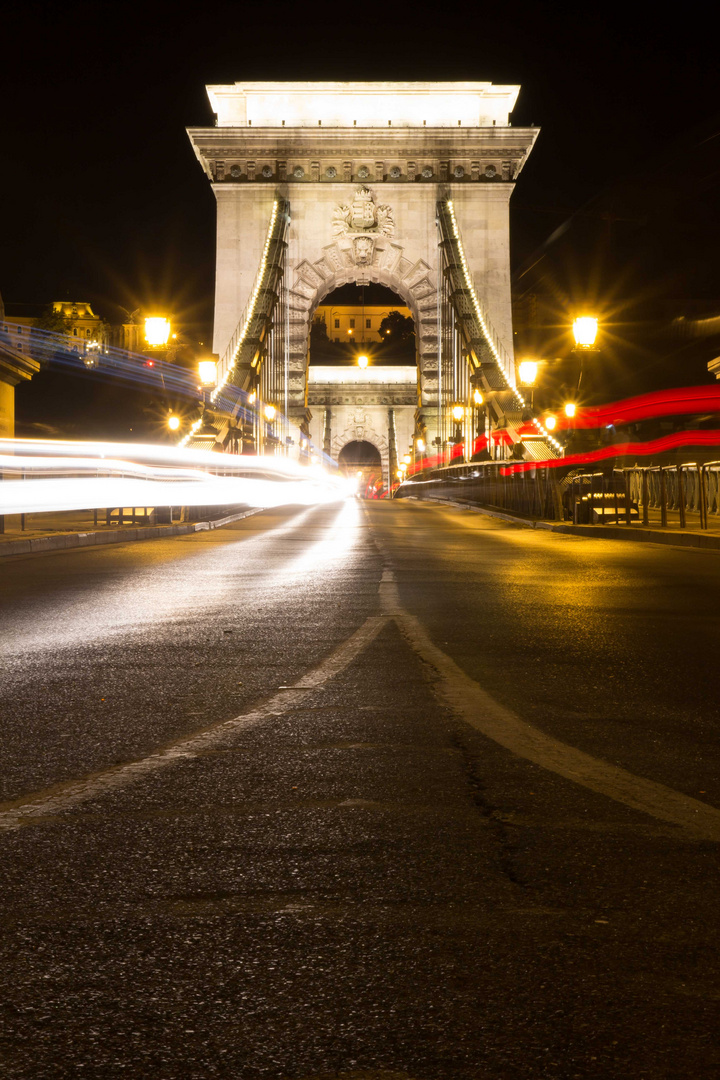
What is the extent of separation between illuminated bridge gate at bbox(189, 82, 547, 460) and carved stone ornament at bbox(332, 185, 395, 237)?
61 millimetres

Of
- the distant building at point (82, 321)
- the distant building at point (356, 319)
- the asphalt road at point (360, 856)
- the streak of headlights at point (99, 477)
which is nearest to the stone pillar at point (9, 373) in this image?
the streak of headlights at point (99, 477)

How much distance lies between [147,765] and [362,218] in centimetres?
5999

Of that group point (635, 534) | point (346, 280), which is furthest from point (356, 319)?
point (635, 534)

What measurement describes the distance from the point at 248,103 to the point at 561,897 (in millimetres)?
63361

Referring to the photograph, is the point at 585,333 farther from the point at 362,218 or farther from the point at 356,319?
the point at 356,319

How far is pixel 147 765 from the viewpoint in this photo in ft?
13.6

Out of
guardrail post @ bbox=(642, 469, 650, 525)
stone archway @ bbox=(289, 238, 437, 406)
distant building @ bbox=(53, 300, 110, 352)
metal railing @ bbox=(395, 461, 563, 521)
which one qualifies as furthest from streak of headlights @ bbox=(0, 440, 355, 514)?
distant building @ bbox=(53, 300, 110, 352)

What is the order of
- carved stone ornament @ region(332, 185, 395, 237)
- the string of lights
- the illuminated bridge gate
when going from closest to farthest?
the string of lights, the illuminated bridge gate, carved stone ornament @ region(332, 185, 395, 237)

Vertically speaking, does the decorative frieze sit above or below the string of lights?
above

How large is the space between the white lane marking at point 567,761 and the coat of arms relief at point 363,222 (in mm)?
57640

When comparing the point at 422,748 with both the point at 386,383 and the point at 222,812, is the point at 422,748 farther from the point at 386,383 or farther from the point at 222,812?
the point at 386,383

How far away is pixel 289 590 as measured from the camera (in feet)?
34.4

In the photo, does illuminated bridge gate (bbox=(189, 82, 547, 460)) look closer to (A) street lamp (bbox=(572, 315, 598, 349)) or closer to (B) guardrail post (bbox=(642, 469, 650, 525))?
(A) street lamp (bbox=(572, 315, 598, 349))

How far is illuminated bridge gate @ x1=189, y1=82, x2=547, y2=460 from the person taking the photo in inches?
→ 2371
